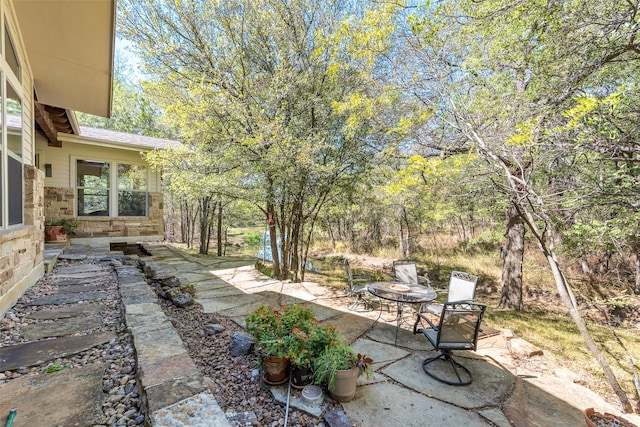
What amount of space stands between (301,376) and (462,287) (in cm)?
263

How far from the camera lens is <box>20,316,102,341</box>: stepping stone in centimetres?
238

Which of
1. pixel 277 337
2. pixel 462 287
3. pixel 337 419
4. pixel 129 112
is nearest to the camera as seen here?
pixel 337 419

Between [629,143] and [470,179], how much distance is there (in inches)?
74.4

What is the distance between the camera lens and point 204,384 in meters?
1.67

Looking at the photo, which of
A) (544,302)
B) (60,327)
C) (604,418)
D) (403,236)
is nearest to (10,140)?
(60,327)

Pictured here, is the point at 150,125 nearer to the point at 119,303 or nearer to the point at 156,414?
the point at 119,303

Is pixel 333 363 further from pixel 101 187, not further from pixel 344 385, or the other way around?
pixel 101 187

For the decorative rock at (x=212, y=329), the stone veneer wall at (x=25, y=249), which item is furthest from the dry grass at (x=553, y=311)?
the stone veneer wall at (x=25, y=249)

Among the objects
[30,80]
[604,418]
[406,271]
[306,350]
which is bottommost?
[604,418]

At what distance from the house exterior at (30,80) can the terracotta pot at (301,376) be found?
2742mm

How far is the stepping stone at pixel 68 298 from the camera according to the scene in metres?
3.07

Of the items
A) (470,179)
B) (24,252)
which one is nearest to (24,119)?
(24,252)

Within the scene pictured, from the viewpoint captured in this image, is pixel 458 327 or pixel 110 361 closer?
pixel 110 361

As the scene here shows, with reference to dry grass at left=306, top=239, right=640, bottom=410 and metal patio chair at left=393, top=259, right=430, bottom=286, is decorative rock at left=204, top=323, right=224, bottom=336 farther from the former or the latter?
dry grass at left=306, top=239, right=640, bottom=410
